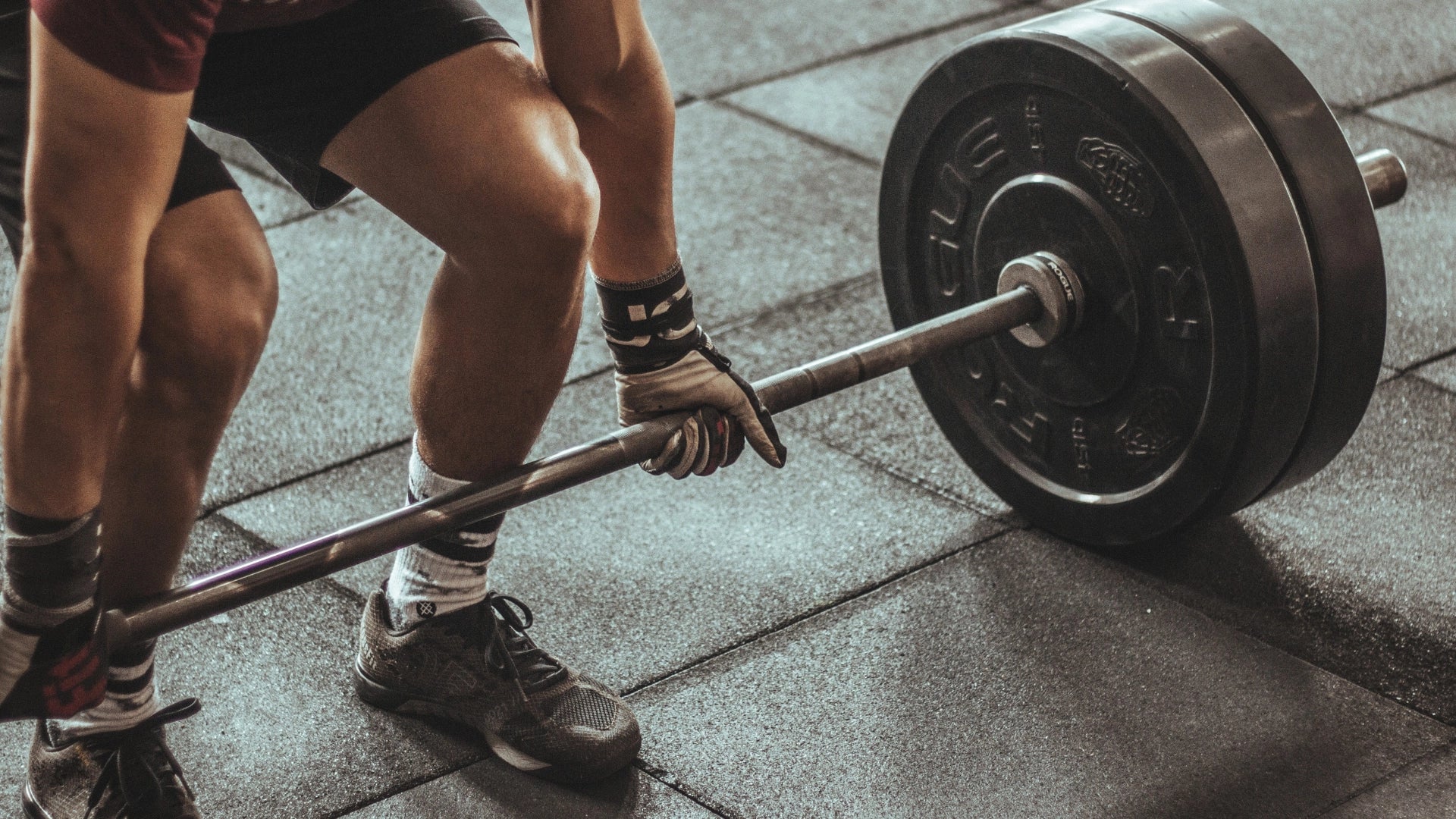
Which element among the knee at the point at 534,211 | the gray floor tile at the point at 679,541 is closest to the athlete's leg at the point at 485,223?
the knee at the point at 534,211

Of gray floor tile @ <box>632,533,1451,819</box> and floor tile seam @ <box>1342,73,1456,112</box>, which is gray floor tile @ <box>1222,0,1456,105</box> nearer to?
floor tile seam @ <box>1342,73,1456,112</box>

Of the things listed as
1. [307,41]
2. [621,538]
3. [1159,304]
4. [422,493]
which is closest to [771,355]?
[621,538]

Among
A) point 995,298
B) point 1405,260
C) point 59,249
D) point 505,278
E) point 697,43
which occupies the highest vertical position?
point 59,249

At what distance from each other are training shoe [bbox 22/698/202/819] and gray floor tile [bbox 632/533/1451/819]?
523 millimetres

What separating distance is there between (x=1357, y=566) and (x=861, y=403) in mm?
841

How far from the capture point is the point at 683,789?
1.72 metres

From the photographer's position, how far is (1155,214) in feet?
6.04

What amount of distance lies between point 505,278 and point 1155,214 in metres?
0.82

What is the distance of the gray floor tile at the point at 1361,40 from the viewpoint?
12.1 feet

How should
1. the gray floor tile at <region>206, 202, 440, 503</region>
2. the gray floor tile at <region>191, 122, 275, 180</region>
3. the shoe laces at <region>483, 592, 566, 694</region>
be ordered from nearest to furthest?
the shoe laces at <region>483, 592, 566, 694</region>
the gray floor tile at <region>206, 202, 440, 503</region>
the gray floor tile at <region>191, 122, 275, 180</region>

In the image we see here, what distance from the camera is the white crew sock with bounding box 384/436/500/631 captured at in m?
1.73

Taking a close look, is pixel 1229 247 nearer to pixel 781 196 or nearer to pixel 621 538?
pixel 621 538

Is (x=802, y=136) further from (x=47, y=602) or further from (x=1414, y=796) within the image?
(x=47, y=602)

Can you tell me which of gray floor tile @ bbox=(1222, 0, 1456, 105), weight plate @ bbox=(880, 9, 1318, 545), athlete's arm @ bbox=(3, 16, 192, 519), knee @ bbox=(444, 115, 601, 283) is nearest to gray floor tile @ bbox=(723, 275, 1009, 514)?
weight plate @ bbox=(880, 9, 1318, 545)
